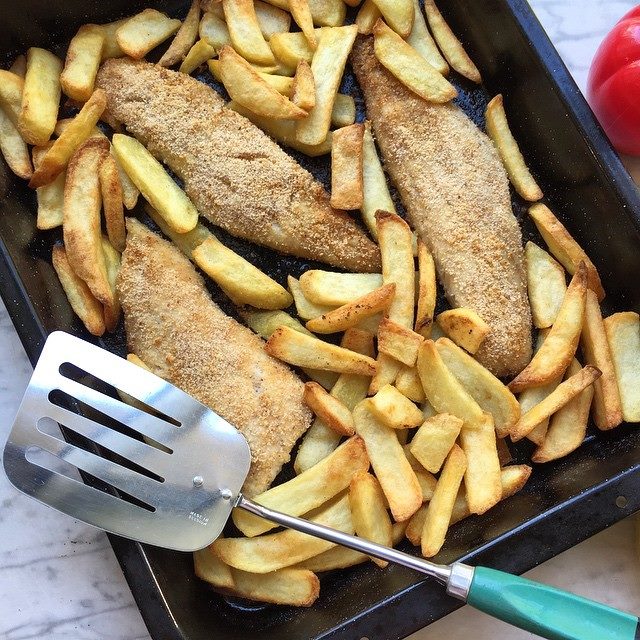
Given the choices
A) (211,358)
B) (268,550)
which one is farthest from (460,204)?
(268,550)

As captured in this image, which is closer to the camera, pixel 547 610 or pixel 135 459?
pixel 547 610

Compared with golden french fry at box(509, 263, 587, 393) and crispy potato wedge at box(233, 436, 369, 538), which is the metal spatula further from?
golden french fry at box(509, 263, 587, 393)

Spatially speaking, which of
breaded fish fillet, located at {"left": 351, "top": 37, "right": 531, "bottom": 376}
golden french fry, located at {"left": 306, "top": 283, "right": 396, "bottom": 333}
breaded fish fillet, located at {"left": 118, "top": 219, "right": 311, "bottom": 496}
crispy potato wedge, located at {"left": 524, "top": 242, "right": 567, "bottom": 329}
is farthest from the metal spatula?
crispy potato wedge, located at {"left": 524, "top": 242, "right": 567, "bottom": 329}

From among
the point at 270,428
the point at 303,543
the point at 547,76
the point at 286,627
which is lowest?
the point at 286,627

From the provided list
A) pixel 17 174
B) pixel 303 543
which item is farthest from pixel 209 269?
pixel 303 543

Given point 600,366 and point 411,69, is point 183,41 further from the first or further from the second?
point 600,366

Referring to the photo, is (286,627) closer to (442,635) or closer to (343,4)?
(442,635)

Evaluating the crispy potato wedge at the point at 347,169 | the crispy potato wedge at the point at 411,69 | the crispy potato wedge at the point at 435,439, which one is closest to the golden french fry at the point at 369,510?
the crispy potato wedge at the point at 435,439
